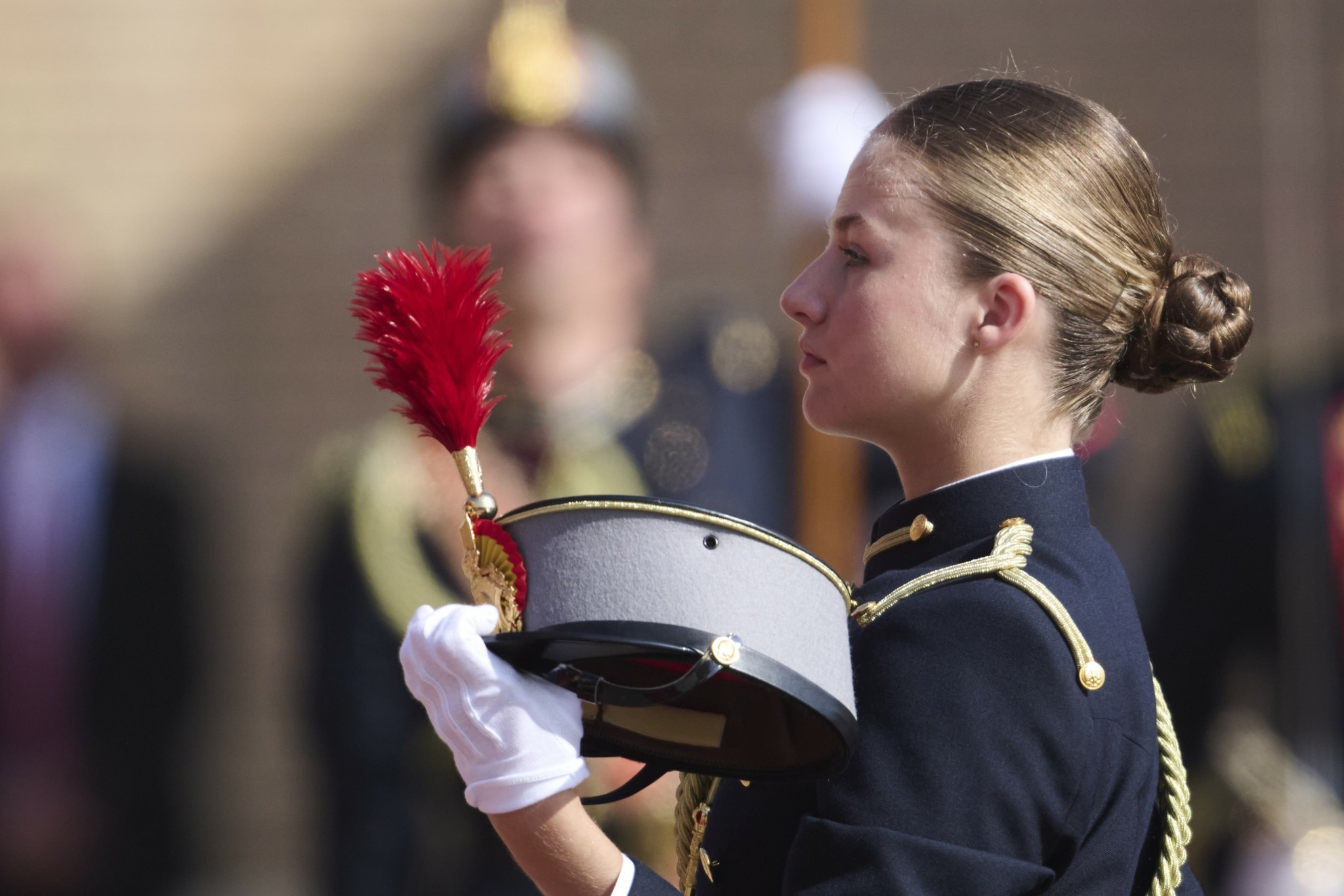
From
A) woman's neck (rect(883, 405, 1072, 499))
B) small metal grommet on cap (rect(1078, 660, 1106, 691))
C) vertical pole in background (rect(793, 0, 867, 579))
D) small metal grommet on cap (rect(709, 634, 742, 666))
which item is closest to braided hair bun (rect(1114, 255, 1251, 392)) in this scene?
woman's neck (rect(883, 405, 1072, 499))

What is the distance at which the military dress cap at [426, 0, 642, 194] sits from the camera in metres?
3.93

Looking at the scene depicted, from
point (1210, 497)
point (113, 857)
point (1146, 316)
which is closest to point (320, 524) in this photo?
point (113, 857)

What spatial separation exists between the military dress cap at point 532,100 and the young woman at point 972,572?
2286 millimetres

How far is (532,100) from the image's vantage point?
13.0 ft

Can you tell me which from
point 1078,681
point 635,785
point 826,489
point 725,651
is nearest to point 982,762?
point 1078,681

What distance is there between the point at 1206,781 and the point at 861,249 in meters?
3.10

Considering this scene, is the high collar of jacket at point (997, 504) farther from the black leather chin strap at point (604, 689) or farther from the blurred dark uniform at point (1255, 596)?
the blurred dark uniform at point (1255, 596)

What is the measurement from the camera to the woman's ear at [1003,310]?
161cm

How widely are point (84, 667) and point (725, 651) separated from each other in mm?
4040

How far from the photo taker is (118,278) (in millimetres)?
5852

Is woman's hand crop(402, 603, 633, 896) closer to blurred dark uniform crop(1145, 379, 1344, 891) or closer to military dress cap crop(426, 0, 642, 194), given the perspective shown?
military dress cap crop(426, 0, 642, 194)

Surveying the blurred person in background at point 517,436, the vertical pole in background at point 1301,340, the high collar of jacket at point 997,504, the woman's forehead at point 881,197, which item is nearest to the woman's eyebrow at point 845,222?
the woman's forehead at point 881,197

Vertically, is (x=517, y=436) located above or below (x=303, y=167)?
below

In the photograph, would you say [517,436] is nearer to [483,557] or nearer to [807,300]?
[807,300]
